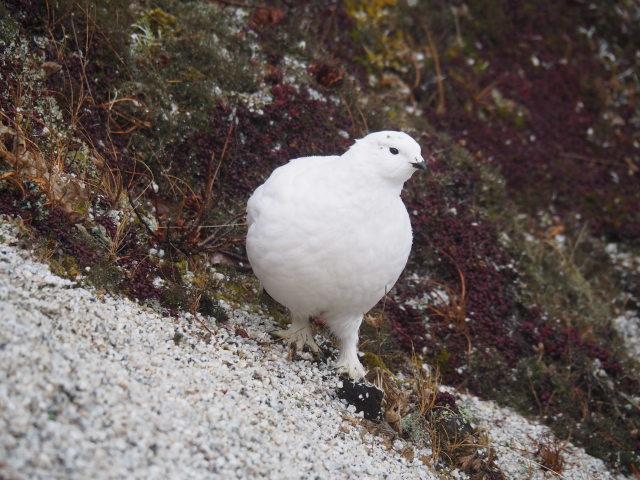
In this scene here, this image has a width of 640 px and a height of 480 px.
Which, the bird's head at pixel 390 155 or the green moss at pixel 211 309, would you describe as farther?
the green moss at pixel 211 309

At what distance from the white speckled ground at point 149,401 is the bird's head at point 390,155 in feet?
4.58

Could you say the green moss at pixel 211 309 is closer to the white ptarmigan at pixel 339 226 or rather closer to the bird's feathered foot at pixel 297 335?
the bird's feathered foot at pixel 297 335

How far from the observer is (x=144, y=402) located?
2.96 metres

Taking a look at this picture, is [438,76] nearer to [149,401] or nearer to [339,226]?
[339,226]

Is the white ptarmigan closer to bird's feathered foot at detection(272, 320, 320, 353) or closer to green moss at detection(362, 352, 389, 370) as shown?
bird's feathered foot at detection(272, 320, 320, 353)

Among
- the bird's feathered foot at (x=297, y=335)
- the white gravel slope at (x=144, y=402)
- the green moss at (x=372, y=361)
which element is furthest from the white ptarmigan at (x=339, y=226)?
the green moss at (x=372, y=361)

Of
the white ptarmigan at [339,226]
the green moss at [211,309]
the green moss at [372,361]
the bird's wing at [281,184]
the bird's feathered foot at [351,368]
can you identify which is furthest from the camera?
the green moss at [372,361]

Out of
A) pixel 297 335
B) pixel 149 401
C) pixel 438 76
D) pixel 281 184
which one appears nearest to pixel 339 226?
pixel 281 184

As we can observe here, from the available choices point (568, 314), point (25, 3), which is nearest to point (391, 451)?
point (568, 314)

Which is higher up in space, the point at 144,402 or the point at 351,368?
the point at 144,402

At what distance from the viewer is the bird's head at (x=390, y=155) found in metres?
3.67

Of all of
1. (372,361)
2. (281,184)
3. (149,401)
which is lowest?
(372,361)

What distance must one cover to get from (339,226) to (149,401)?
1392mm

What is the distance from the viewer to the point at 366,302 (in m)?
3.97
